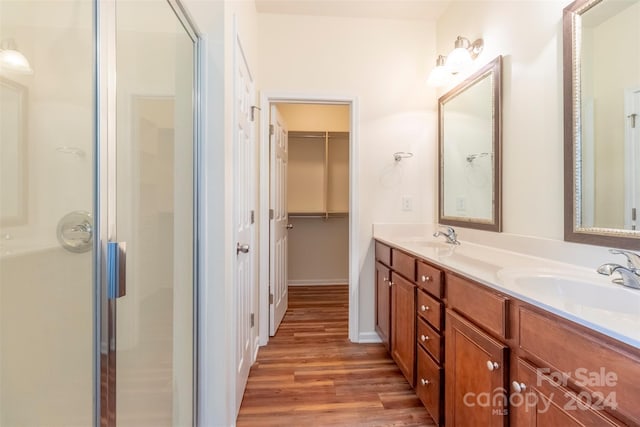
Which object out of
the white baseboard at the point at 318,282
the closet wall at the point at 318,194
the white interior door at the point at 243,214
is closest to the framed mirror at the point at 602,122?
the white interior door at the point at 243,214

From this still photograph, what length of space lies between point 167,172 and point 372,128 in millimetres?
1703

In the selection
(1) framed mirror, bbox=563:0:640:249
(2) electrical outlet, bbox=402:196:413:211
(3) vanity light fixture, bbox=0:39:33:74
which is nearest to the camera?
(3) vanity light fixture, bbox=0:39:33:74

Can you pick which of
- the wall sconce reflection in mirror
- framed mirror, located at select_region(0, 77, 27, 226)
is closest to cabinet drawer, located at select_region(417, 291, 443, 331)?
the wall sconce reflection in mirror

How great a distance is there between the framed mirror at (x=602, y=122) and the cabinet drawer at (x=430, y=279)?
22.2 inches

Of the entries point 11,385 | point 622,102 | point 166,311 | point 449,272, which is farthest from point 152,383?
point 622,102

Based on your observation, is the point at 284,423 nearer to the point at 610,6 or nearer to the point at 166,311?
the point at 166,311

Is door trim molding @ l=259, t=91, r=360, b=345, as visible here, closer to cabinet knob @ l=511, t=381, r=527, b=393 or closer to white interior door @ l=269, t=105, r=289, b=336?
white interior door @ l=269, t=105, r=289, b=336

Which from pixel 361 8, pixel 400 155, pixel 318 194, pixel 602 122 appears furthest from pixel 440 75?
pixel 318 194

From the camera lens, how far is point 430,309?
147cm

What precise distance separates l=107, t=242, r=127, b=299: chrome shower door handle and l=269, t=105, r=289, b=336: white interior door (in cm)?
156

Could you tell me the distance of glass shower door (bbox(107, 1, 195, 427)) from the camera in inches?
39.0

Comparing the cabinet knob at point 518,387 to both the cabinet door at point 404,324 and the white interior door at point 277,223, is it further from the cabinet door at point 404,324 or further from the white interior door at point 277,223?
the white interior door at point 277,223

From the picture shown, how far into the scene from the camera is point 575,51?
1253 millimetres

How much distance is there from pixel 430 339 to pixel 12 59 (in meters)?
1.81
